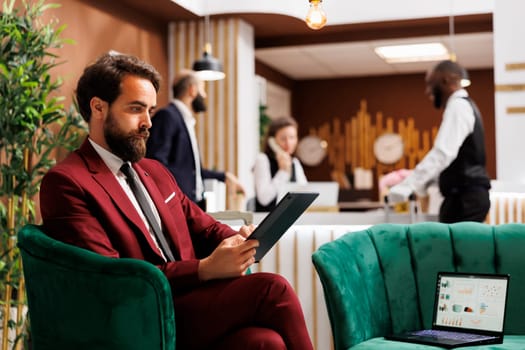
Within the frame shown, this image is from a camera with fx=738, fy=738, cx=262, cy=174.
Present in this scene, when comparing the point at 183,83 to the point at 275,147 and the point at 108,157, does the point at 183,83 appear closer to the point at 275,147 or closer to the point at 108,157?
the point at 275,147

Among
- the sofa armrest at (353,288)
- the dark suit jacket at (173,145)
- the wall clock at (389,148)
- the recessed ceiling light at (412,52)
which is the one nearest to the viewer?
the sofa armrest at (353,288)

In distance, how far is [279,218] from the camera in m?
2.12

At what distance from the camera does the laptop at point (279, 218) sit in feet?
6.92

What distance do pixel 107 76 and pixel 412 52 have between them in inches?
288

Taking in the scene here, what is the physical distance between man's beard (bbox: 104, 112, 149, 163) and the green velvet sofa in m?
0.77

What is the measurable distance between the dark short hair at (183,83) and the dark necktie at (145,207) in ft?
8.67

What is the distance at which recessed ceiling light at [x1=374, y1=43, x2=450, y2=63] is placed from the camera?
8.80 meters

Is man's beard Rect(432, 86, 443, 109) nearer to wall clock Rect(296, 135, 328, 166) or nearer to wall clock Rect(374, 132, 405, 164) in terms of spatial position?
wall clock Rect(374, 132, 405, 164)

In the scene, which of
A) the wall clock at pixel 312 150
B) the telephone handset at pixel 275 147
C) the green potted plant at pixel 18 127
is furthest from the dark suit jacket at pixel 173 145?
the wall clock at pixel 312 150

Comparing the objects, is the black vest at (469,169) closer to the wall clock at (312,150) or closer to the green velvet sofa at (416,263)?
the green velvet sofa at (416,263)

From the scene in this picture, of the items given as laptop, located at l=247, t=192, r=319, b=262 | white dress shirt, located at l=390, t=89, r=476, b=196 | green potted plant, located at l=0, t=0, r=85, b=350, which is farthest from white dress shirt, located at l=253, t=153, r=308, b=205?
laptop, located at l=247, t=192, r=319, b=262

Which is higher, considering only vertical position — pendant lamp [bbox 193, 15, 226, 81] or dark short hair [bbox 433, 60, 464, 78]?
pendant lamp [bbox 193, 15, 226, 81]

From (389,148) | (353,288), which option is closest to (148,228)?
(353,288)

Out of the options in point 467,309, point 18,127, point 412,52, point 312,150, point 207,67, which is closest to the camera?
point 467,309
